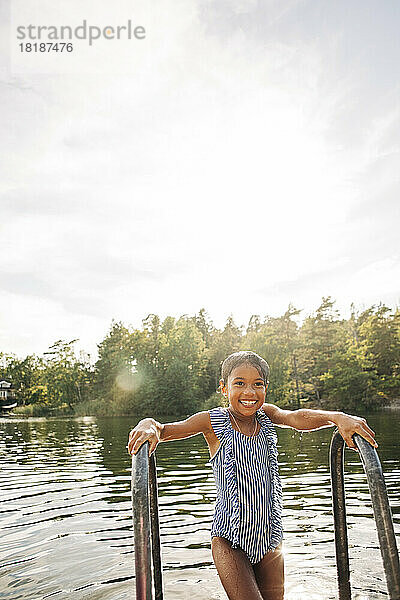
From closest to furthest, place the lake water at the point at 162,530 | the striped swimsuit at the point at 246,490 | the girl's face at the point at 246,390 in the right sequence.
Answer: the striped swimsuit at the point at 246,490, the girl's face at the point at 246,390, the lake water at the point at 162,530

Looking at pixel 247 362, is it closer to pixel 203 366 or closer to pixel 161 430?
pixel 161 430

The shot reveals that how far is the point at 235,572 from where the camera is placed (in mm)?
2920

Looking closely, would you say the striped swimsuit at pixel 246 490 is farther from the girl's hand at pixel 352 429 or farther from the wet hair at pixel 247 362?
the girl's hand at pixel 352 429

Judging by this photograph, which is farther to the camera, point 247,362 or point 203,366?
point 203,366

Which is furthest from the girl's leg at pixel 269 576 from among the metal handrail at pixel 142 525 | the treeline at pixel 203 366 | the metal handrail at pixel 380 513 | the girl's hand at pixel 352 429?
the treeline at pixel 203 366

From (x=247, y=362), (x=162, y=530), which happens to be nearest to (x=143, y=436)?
(x=247, y=362)

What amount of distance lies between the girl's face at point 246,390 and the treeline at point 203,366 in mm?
45377

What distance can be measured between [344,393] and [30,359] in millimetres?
51533

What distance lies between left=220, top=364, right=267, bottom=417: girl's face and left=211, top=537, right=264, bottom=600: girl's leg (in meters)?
0.69

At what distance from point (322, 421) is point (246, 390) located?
17.5 inches

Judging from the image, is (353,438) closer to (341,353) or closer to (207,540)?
(207,540)

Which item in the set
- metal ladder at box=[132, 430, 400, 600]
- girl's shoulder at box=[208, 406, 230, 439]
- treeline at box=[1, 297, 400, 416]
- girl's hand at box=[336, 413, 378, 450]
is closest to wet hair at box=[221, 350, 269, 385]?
girl's shoulder at box=[208, 406, 230, 439]

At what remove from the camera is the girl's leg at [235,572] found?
9.42ft

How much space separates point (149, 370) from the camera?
6594 centimetres
